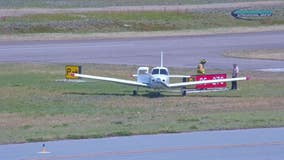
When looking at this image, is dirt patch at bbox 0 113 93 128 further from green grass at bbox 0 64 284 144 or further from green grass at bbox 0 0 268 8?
green grass at bbox 0 0 268 8

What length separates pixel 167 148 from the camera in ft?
64.0

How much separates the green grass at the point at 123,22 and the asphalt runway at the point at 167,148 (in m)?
47.6

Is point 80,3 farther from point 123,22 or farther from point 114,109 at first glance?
point 114,109

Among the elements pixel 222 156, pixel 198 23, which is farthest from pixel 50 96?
pixel 198 23

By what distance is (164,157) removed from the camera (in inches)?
721

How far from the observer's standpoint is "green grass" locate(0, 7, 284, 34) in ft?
230

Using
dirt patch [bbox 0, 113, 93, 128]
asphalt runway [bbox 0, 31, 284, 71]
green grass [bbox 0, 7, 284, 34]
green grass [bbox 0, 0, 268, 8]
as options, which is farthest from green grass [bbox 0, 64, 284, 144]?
green grass [bbox 0, 0, 268, 8]

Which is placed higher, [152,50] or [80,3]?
[80,3]

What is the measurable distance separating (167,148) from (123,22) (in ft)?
181

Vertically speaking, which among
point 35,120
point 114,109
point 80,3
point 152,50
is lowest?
point 35,120

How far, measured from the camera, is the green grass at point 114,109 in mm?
23219

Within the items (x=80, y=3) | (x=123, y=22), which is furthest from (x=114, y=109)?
(x=80, y=3)

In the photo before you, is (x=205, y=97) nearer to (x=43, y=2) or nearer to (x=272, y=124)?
(x=272, y=124)

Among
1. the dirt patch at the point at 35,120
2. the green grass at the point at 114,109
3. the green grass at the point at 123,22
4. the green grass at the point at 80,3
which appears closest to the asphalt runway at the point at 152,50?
the green grass at the point at 123,22
